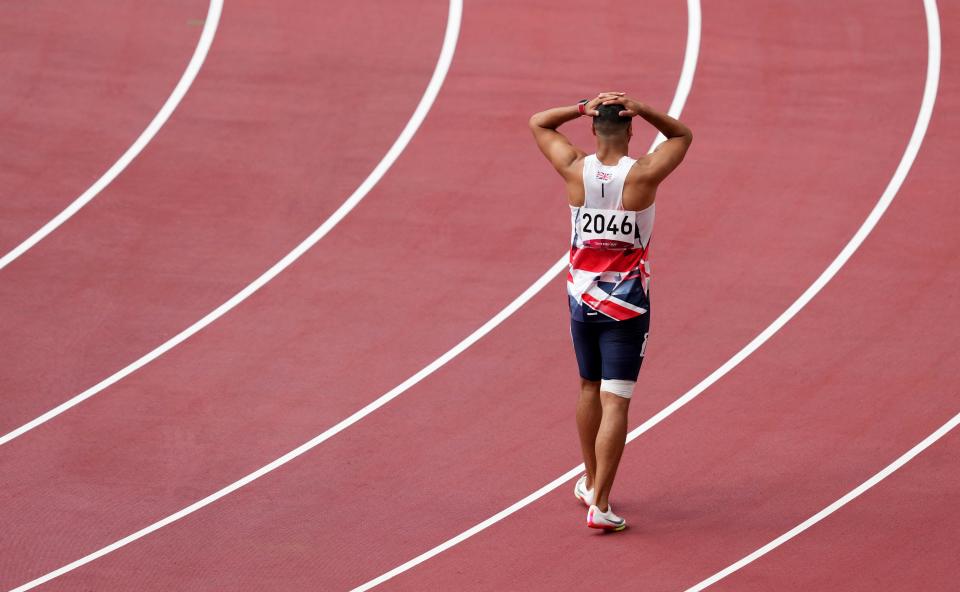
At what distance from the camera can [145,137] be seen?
11.6 metres

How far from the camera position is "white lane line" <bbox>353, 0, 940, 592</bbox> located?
7.33 metres

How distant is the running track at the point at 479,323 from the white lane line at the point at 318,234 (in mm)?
99

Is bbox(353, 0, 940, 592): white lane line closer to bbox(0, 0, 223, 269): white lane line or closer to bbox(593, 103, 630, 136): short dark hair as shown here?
bbox(593, 103, 630, 136): short dark hair

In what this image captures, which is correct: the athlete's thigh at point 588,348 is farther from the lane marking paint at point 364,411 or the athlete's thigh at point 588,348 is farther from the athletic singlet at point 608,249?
the lane marking paint at point 364,411

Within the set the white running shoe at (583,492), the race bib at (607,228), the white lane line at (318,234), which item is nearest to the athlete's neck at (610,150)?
the race bib at (607,228)

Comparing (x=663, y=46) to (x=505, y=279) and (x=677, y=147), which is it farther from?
(x=677, y=147)

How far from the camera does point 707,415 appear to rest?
27.5 ft

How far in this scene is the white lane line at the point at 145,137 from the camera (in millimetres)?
10414

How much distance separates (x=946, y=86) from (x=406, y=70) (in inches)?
184

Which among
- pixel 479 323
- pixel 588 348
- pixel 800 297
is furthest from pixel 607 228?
pixel 800 297

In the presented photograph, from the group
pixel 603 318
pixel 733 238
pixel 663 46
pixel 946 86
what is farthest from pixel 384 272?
pixel 946 86

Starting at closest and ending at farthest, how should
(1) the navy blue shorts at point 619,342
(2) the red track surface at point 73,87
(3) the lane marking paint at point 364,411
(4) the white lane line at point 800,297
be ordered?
(1) the navy blue shorts at point 619,342, (3) the lane marking paint at point 364,411, (4) the white lane line at point 800,297, (2) the red track surface at point 73,87

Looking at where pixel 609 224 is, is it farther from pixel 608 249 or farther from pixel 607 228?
pixel 608 249

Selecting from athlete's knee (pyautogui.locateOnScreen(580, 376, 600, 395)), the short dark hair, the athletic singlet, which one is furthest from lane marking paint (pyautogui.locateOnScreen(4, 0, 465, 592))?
the short dark hair
